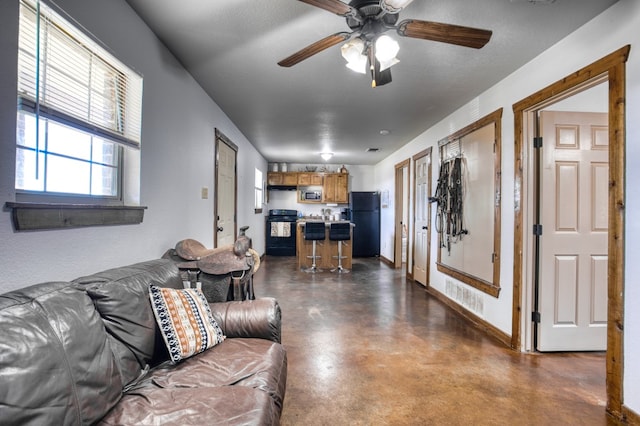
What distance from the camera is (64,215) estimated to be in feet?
4.72

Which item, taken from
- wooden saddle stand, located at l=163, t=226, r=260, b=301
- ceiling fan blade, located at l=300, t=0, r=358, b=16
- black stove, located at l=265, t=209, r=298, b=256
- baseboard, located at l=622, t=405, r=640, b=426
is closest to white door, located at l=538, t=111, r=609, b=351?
baseboard, located at l=622, t=405, r=640, b=426

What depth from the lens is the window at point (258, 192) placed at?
21.9ft

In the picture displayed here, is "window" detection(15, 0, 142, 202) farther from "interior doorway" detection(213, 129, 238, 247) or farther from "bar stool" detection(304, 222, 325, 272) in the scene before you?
"bar stool" detection(304, 222, 325, 272)

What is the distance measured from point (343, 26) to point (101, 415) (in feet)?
8.16

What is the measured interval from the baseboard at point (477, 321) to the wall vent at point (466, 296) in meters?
0.05

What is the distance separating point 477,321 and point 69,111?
12.7ft

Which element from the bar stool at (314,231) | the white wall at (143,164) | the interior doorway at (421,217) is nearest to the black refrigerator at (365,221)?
the bar stool at (314,231)

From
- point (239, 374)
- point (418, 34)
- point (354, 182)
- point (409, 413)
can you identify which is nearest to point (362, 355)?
point (409, 413)

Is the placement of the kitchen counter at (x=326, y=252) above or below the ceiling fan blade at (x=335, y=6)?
below

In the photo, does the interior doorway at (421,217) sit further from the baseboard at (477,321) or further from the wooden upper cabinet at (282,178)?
the wooden upper cabinet at (282,178)

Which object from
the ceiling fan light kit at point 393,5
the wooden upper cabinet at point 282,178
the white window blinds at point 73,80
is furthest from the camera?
the wooden upper cabinet at point 282,178

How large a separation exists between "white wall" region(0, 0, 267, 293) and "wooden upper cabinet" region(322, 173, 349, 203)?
447 cm

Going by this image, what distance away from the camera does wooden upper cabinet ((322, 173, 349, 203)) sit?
8180 mm

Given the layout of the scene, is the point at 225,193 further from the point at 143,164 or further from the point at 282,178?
the point at 282,178
